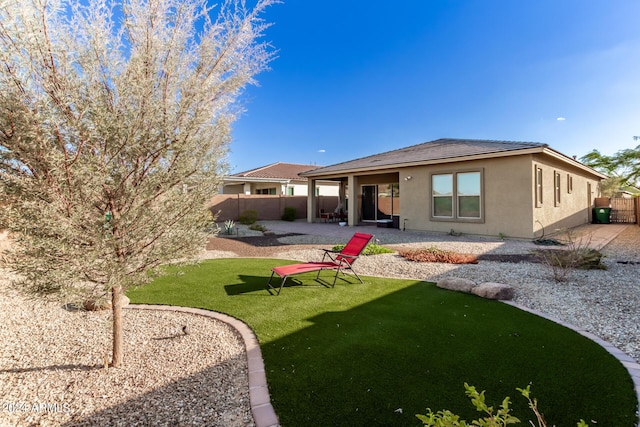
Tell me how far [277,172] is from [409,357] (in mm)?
27051

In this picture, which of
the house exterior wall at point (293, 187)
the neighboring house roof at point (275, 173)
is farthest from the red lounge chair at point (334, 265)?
the house exterior wall at point (293, 187)

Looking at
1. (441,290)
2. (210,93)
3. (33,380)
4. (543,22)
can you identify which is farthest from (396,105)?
(33,380)

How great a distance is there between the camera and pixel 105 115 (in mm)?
2410

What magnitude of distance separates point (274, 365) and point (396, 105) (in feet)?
66.8

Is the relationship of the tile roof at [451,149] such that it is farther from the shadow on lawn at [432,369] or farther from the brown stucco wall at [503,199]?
the shadow on lawn at [432,369]

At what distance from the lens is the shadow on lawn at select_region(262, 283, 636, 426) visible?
2.38 metres

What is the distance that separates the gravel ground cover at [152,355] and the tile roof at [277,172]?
20.8 meters

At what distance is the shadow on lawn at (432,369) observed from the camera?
2.38 meters

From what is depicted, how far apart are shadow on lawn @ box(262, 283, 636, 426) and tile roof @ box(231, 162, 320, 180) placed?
854 inches

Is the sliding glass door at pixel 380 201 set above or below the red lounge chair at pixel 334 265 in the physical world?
above

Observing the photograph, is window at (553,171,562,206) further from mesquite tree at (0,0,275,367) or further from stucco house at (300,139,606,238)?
mesquite tree at (0,0,275,367)

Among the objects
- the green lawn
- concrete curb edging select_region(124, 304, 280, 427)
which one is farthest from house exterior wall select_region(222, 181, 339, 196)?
concrete curb edging select_region(124, 304, 280, 427)

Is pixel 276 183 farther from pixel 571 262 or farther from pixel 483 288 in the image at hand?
pixel 483 288

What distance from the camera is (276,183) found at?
88.6 feet
